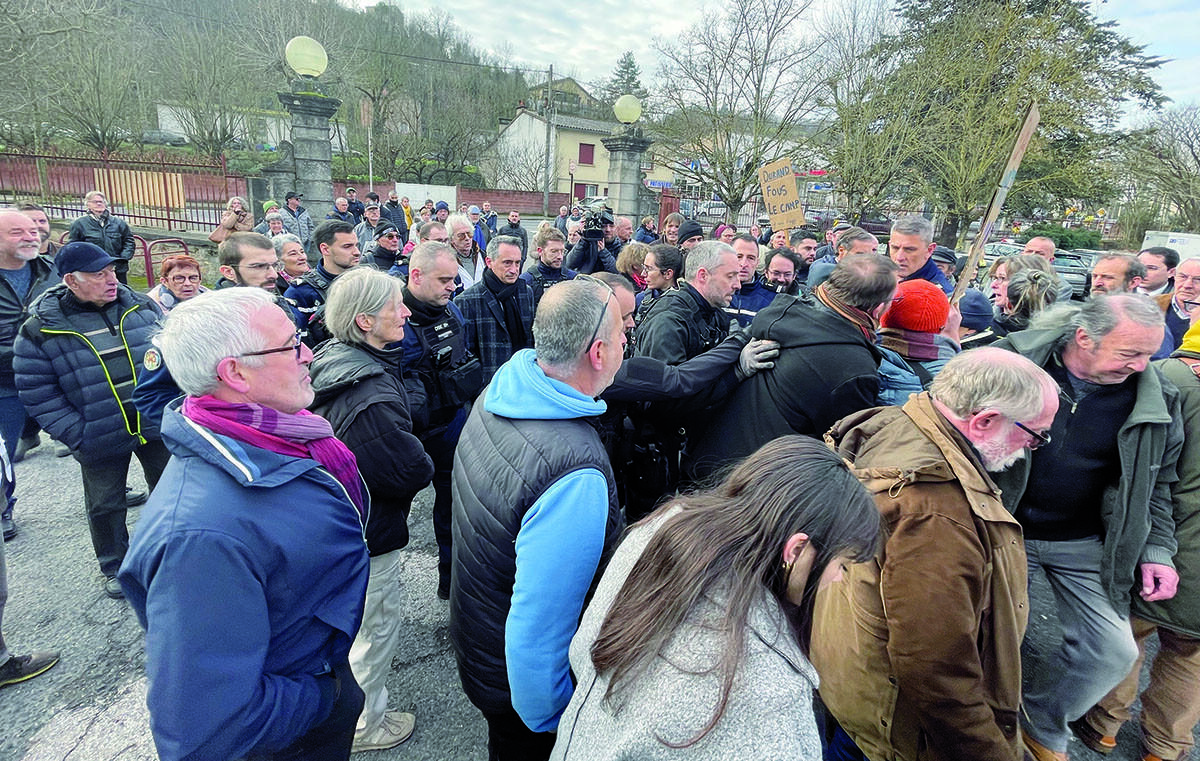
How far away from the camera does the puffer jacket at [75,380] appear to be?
122 inches

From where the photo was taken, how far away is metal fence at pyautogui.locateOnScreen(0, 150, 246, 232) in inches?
503

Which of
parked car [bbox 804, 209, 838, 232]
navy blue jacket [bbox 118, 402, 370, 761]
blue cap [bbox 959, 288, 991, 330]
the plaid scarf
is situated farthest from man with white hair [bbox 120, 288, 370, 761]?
parked car [bbox 804, 209, 838, 232]

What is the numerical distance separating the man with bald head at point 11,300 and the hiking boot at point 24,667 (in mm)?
1453

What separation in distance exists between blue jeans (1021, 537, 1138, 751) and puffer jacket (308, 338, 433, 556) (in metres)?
2.78

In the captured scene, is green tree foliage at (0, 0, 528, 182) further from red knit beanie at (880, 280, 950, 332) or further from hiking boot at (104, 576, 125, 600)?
red knit beanie at (880, 280, 950, 332)

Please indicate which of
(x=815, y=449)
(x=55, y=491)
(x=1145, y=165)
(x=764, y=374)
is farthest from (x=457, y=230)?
(x=1145, y=165)

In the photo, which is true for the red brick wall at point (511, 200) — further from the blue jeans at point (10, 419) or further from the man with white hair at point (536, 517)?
the man with white hair at point (536, 517)

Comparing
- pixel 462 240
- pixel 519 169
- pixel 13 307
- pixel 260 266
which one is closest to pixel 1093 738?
pixel 260 266

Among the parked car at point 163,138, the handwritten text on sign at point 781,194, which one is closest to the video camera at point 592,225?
the handwritten text on sign at point 781,194

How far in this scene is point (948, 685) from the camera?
1.71 metres

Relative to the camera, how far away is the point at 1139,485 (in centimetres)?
239

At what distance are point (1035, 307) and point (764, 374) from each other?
2.38m

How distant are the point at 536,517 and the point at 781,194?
7361 millimetres

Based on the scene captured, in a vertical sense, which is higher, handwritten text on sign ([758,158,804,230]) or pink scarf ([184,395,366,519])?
handwritten text on sign ([758,158,804,230])
